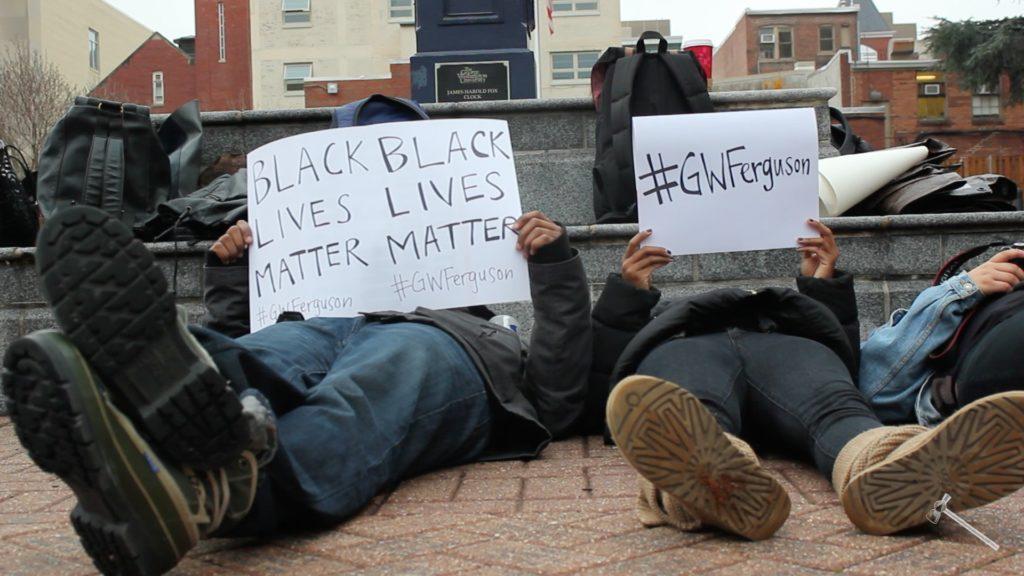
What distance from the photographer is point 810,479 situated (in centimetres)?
287

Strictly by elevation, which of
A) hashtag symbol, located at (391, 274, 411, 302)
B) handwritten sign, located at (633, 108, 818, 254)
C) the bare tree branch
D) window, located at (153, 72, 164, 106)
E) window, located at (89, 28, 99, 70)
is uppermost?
window, located at (89, 28, 99, 70)

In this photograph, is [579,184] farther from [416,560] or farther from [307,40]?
[307,40]

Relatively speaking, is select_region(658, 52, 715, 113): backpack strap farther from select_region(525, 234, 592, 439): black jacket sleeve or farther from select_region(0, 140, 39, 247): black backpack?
select_region(0, 140, 39, 247): black backpack

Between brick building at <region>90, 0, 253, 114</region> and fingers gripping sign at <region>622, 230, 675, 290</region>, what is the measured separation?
46680mm

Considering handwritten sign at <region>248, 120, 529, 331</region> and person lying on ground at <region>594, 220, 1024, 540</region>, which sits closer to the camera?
person lying on ground at <region>594, 220, 1024, 540</region>

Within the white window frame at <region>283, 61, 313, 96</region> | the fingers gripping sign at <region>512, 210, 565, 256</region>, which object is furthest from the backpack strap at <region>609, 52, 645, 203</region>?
the white window frame at <region>283, 61, 313, 96</region>

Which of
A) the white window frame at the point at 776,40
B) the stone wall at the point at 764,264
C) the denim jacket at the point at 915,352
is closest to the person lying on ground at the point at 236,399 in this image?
the denim jacket at the point at 915,352

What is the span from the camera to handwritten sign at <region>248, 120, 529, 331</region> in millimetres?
3484

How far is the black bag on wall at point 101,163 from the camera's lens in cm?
536

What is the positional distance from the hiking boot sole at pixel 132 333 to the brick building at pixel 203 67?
47.9 m

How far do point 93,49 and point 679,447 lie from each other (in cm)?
4864

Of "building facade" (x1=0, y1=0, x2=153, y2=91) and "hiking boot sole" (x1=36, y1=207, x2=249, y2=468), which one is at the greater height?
"building facade" (x1=0, y1=0, x2=153, y2=91)

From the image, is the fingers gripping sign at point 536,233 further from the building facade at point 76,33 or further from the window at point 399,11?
the window at point 399,11

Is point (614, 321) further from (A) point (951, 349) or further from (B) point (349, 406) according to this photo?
(B) point (349, 406)
